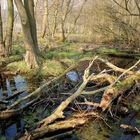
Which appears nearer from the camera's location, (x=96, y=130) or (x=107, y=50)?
(x=96, y=130)

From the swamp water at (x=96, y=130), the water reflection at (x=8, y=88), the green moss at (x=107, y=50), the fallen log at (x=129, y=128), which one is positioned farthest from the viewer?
the green moss at (x=107, y=50)

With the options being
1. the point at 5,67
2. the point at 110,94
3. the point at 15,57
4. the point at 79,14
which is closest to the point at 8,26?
the point at 15,57

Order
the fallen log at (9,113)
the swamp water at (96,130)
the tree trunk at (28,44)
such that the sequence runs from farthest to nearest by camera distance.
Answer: the tree trunk at (28,44) → the fallen log at (9,113) → the swamp water at (96,130)

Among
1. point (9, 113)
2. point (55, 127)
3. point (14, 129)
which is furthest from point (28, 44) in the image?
point (55, 127)

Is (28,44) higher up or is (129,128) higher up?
(28,44)

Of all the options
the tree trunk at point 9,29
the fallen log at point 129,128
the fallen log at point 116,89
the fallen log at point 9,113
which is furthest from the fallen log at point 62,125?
the tree trunk at point 9,29

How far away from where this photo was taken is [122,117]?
9.81 m

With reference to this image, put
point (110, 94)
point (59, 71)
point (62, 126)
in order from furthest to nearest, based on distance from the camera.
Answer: point (59, 71) → point (110, 94) → point (62, 126)

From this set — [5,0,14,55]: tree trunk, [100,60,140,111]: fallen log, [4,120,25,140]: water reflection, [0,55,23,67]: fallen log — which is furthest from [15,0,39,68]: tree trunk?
[4,120,25,140]: water reflection

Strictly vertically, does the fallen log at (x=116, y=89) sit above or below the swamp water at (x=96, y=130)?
above

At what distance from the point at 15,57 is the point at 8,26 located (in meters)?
2.27

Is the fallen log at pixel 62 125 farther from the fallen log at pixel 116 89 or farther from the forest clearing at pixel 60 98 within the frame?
the fallen log at pixel 116 89

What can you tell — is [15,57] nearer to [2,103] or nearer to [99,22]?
[2,103]

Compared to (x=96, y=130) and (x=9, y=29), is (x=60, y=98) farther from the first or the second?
(x=9, y=29)
